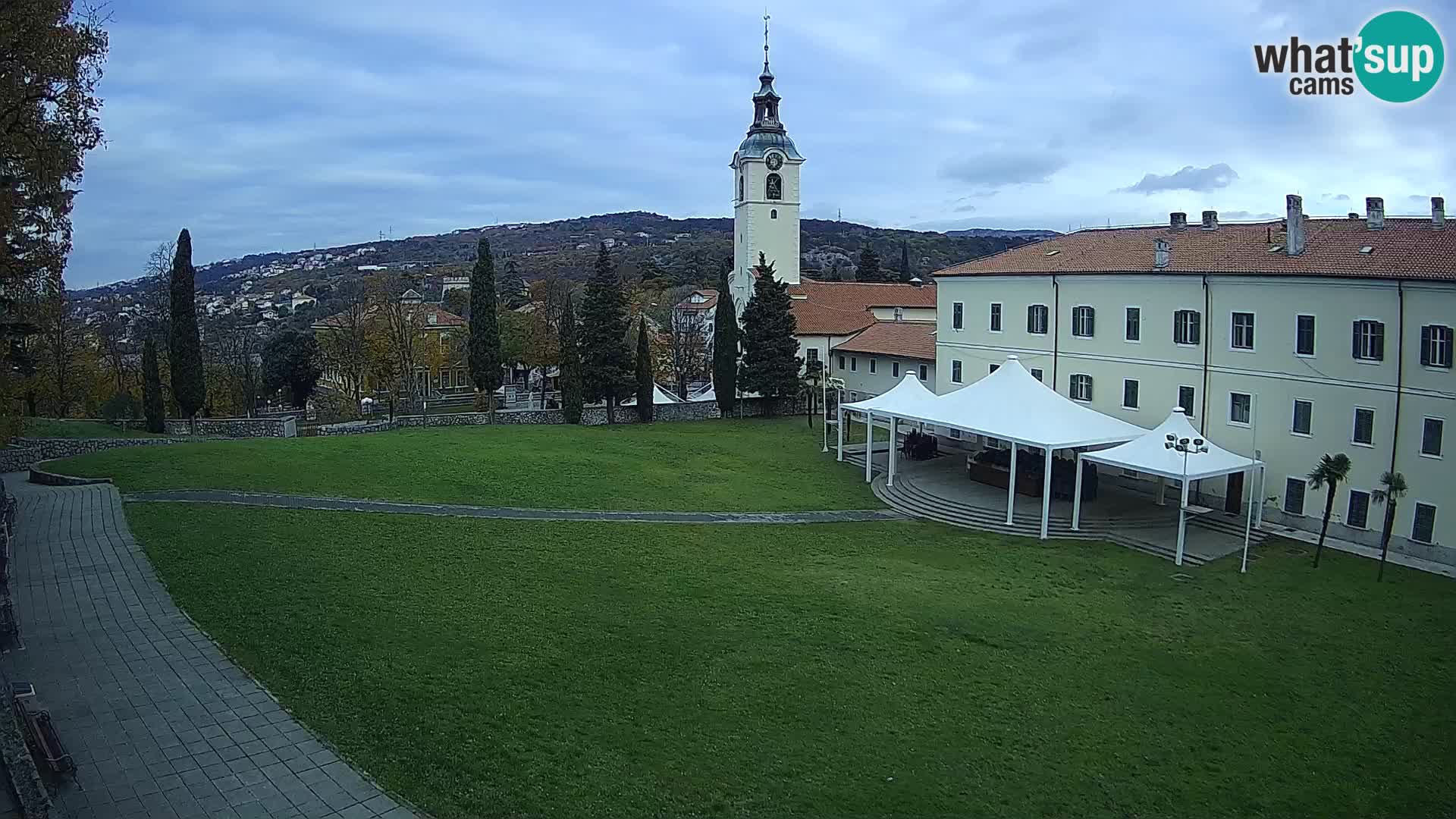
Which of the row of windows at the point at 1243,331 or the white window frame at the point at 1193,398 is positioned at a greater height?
the row of windows at the point at 1243,331

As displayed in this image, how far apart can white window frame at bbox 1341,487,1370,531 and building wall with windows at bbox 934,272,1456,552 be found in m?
0.03

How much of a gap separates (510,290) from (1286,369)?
186 feet

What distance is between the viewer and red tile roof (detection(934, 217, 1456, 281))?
18.8 metres

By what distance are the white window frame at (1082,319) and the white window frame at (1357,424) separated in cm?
705

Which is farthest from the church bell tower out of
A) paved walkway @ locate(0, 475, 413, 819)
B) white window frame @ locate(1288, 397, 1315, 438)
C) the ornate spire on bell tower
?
paved walkway @ locate(0, 475, 413, 819)

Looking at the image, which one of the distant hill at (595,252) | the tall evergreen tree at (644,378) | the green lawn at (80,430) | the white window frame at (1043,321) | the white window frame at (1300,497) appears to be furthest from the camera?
the distant hill at (595,252)

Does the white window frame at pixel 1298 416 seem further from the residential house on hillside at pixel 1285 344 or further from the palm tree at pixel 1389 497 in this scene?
the palm tree at pixel 1389 497

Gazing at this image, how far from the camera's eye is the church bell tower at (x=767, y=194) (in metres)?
44.9

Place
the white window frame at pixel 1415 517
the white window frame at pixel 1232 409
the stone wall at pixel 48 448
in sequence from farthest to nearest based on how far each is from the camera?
the stone wall at pixel 48 448, the white window frame at pixel 1232 409, the white window frame at pixel 1415 517

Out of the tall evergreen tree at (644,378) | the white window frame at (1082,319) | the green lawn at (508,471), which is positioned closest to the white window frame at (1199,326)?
the white window frame at (1082,319)

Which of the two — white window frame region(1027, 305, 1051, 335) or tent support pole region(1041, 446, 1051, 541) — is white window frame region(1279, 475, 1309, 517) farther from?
white window frame region(1027, 305, 1051, 335)

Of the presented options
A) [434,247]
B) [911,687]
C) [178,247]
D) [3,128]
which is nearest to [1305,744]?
[911,687]

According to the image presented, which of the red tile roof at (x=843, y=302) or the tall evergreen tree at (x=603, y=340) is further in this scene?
the red tile roof at (x=843, y=302)

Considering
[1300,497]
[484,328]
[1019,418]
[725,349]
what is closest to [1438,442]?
[1300,497]
